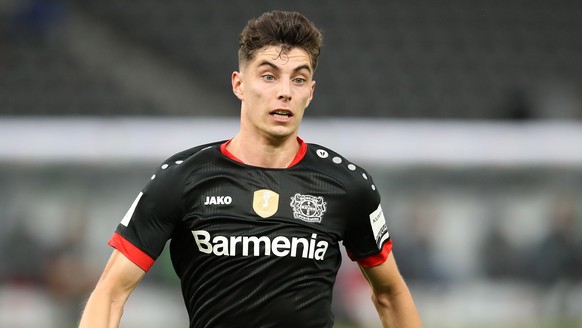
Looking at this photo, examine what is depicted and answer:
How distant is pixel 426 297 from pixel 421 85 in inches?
171

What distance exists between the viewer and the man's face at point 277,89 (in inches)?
152

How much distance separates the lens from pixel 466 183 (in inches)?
462

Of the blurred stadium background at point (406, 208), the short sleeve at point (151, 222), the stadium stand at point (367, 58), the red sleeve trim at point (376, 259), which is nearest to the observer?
the short sleeve at point (151, 222)

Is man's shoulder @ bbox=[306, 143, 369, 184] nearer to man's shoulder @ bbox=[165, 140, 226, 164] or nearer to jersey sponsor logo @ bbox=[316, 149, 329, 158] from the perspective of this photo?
jersey sponsor logo @ bbox=[316, 149, 329, 158]

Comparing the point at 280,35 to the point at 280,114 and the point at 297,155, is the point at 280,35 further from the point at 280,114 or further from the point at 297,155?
the point at 297,155

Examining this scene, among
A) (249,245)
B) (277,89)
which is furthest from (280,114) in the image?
(249,245)

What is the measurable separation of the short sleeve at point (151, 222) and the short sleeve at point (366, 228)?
0.68 meters

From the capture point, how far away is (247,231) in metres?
3.93

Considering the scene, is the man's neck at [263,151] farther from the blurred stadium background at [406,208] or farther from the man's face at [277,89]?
the blurred stadium background at [406,208]

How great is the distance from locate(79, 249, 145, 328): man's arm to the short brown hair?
0.88 m

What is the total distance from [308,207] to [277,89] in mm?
470

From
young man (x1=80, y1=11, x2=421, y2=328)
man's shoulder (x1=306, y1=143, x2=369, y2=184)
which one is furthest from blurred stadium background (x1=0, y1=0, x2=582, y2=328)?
young man (x1=80, y1=11, x2=421, y2=328)

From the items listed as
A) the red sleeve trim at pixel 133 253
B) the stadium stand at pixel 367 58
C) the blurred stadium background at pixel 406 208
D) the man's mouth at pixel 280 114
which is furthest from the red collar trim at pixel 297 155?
the stadium stand at pixel 367 58

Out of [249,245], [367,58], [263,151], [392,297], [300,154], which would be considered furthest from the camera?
[367,58]
